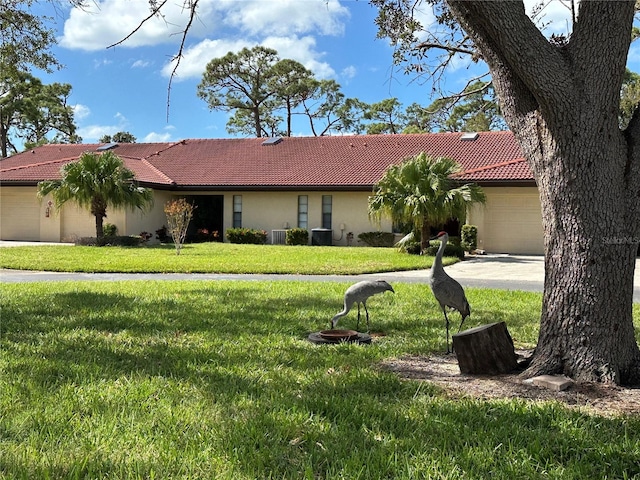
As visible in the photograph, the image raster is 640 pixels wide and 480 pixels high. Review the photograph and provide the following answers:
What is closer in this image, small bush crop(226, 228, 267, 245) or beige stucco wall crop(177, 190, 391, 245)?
beige stucco wall crop(177, 190, 391, 245)

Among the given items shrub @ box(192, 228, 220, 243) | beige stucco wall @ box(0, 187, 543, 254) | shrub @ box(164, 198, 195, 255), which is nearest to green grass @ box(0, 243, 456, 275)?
shrub @ box(164, 198, 195, 255)

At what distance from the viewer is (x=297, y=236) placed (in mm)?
25844

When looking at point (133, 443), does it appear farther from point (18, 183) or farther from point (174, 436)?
point (18, 183)

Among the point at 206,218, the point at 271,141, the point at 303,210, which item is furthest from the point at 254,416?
the point at 271,141

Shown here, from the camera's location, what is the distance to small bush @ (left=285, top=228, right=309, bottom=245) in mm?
25812

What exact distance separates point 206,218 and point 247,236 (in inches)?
130

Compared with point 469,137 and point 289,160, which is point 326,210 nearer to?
point 289,160

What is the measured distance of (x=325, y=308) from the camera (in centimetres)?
874

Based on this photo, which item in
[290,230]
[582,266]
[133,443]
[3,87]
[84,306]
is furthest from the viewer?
[290,230]

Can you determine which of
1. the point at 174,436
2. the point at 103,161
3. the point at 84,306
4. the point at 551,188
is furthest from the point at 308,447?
the point at 103,161

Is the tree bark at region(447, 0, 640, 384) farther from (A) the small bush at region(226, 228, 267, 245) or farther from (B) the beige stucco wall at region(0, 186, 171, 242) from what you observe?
(B) the beige stucco wall at region(0, 186, 171, 242)

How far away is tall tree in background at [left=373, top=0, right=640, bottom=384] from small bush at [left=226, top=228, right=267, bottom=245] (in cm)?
2167

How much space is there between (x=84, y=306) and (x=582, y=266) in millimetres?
6478

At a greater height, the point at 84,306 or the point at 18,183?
the point at 18,183
